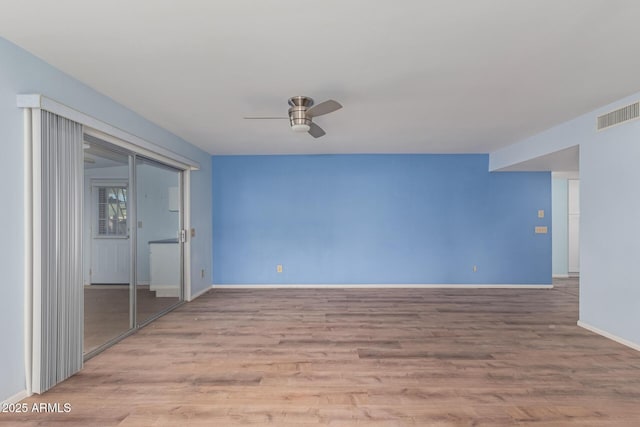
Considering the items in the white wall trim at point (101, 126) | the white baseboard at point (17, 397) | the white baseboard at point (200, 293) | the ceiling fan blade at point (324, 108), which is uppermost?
the ceiling fan blade at point (324, 108)

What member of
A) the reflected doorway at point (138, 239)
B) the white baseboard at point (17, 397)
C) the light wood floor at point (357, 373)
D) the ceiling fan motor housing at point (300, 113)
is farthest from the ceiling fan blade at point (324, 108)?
the white baseboard at point (17, 397)

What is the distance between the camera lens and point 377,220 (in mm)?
5617

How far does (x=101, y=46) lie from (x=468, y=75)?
2.80 metres

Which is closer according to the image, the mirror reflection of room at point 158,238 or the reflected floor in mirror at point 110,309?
the reflected floor in mirror at point 110,309

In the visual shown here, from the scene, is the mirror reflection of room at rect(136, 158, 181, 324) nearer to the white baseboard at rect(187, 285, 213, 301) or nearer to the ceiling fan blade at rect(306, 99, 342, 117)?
the white baseboard at rect(187, 285, 213, 301)

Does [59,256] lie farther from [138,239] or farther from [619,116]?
[619,116]

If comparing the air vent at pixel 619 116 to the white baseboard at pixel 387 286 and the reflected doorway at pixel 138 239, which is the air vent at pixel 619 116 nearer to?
the white baseboard at pixel 387 286

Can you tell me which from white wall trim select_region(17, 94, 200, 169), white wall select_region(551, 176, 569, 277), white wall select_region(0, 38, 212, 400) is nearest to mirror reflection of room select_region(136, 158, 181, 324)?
white wall trim select_region(17, 94, 200, 169)

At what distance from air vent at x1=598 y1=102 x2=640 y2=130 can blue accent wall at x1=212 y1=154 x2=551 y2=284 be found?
239 centimetres

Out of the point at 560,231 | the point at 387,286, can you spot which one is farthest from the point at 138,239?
the point at 560,231

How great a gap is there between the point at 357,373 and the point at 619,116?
373 cm

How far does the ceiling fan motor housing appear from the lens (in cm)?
282

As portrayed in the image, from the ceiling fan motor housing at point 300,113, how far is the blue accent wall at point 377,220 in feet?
9.07

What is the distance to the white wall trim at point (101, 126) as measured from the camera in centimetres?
210
